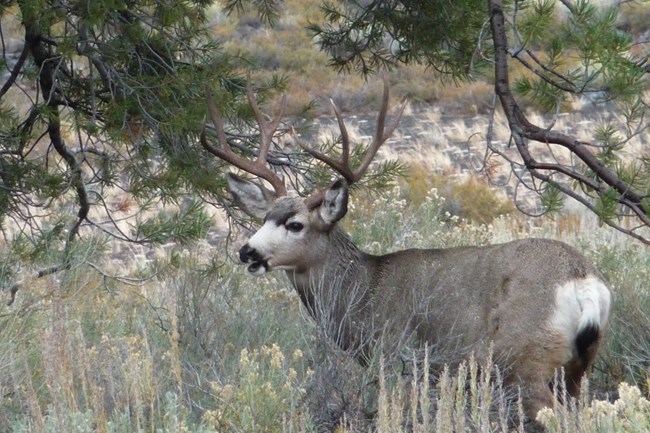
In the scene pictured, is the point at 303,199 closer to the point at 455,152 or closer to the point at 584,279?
the point at 584,279

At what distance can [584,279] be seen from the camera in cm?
602

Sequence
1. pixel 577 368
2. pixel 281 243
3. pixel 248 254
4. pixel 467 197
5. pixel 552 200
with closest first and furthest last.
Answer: pixel 552 200, pixel 577 368, pixel 248 254, pixel 281 243, pixel 467 197

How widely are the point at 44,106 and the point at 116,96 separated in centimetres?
61

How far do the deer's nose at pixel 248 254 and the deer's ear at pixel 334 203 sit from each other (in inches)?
22.4

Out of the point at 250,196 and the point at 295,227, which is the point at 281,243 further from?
the point at 250,196

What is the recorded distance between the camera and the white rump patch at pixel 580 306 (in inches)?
229

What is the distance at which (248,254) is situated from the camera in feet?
21.9

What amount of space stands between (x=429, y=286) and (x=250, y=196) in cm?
130

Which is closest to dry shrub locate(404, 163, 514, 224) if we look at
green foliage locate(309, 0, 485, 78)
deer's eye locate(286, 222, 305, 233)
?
green foliage locate(309, 0, 485, 78)

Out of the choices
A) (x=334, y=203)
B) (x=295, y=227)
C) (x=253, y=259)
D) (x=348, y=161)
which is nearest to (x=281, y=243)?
(x=295, y=227)

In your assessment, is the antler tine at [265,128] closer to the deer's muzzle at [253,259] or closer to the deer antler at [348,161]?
the deer antler at [348,161]

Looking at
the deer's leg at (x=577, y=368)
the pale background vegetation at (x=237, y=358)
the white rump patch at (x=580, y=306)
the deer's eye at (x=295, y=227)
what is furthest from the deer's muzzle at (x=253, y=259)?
the deer's leg at (x=577, y=368)

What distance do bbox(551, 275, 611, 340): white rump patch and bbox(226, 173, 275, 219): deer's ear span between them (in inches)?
81.5

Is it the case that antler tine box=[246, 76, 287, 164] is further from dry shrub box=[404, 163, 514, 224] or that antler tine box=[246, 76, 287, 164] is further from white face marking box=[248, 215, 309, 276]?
dry shrub box=[404, 163, 514, 224]
